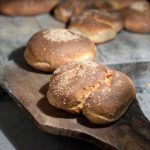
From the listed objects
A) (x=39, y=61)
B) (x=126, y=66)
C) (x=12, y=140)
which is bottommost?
(x=12, y=140)

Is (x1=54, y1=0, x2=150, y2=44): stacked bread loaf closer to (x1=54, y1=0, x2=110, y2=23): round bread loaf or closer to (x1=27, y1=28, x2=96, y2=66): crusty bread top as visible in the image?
(x1=54, y1=0, x2=110, y2=23): round bread loaf

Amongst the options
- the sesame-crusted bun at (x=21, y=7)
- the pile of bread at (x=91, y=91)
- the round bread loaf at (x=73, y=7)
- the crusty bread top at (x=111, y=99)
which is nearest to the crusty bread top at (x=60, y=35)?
the pile of bread at (x=91, y=91)

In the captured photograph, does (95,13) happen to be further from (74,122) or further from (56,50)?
(74,122)

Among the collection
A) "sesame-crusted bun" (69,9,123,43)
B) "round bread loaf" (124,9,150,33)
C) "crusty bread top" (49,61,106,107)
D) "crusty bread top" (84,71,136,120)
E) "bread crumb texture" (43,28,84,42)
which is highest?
"bread crumb texture" (43,28,84,42)

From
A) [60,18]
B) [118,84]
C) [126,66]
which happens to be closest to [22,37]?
[60,18]

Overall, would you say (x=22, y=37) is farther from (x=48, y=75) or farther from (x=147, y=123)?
(x=147, y=123)

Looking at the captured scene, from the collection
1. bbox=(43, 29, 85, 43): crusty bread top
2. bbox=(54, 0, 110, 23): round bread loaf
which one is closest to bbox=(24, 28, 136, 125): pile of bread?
→ bbox=(43, 29, 85, 43): crusty bread top

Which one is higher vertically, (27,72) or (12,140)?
(27,72)
